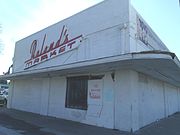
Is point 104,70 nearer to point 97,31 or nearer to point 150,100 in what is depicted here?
point 97,31

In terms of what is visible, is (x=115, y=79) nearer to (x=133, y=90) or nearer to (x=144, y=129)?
(x=133, y=90)

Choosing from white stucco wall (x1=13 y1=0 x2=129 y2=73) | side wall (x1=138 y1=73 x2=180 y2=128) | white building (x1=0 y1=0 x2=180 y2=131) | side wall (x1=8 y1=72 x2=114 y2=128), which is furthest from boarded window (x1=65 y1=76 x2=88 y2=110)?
side wall (x1=138 y1=73 x2=180 y2=128)

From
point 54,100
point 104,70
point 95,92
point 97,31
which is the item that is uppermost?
point 97,31

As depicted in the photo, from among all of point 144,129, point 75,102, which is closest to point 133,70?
point 144,129

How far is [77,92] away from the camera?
13.8 metres

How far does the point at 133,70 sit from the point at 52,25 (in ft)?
28.3

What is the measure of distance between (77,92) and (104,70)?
8.95 ft

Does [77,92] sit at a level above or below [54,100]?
above

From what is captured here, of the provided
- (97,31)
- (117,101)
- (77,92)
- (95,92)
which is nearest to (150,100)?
(117,101)

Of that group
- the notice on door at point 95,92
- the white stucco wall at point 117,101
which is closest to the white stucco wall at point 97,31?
the white stucco wall at point 117,101

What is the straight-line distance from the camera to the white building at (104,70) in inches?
424

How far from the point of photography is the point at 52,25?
1720 centimetres

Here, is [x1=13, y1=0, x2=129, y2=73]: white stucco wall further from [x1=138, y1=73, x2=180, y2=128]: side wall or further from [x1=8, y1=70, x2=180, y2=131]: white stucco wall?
[x1=138, y1=73, x2=180, y2=128]: side wall

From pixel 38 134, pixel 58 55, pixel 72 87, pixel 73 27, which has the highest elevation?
pixel 73 27
